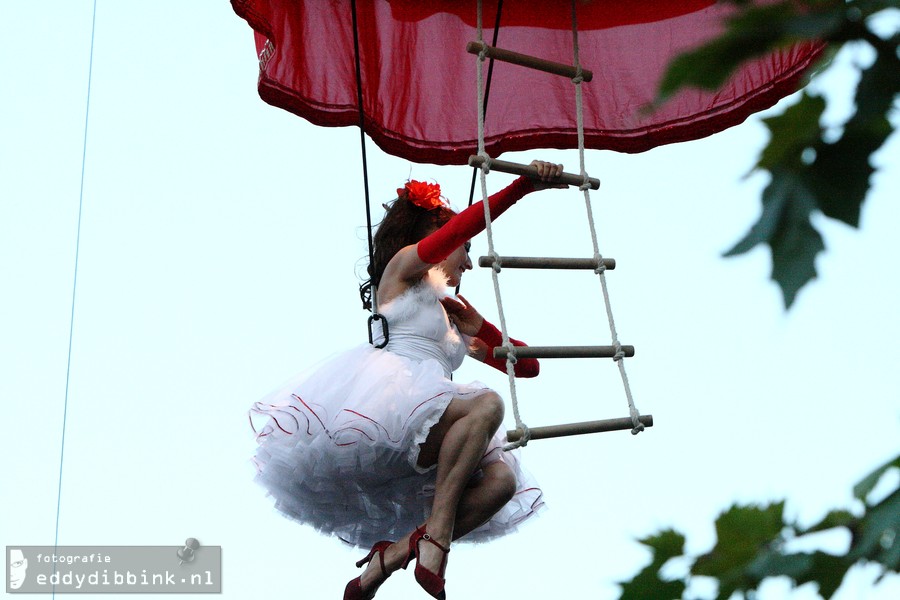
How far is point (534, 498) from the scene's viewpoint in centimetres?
342

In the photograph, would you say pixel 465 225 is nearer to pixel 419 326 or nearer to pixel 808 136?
pixel 419 326

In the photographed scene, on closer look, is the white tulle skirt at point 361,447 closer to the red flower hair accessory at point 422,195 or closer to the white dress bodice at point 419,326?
the white dress bodice at point 419,326

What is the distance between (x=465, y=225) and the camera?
3123mm

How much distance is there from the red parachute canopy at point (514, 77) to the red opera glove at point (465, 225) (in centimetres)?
76

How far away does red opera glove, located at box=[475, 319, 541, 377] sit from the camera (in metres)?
3.53

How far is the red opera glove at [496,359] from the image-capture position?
3.53 metres

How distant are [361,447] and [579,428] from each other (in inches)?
21.6

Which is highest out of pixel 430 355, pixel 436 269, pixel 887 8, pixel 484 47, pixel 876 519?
pixel 484 47

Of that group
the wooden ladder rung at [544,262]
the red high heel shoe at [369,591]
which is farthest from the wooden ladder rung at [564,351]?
the red high heel shoe at [369,591]

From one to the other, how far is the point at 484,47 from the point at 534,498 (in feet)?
4.21

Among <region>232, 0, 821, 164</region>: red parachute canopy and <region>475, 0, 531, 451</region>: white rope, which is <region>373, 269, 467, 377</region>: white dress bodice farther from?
<region>232, 0, 821, 164</region>: red parachute canopy

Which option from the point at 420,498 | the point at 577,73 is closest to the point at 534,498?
the point at 420,498

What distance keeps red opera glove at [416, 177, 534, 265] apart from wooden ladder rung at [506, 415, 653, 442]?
1.89 ft

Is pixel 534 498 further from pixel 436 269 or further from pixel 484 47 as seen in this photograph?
pixel 484 47
